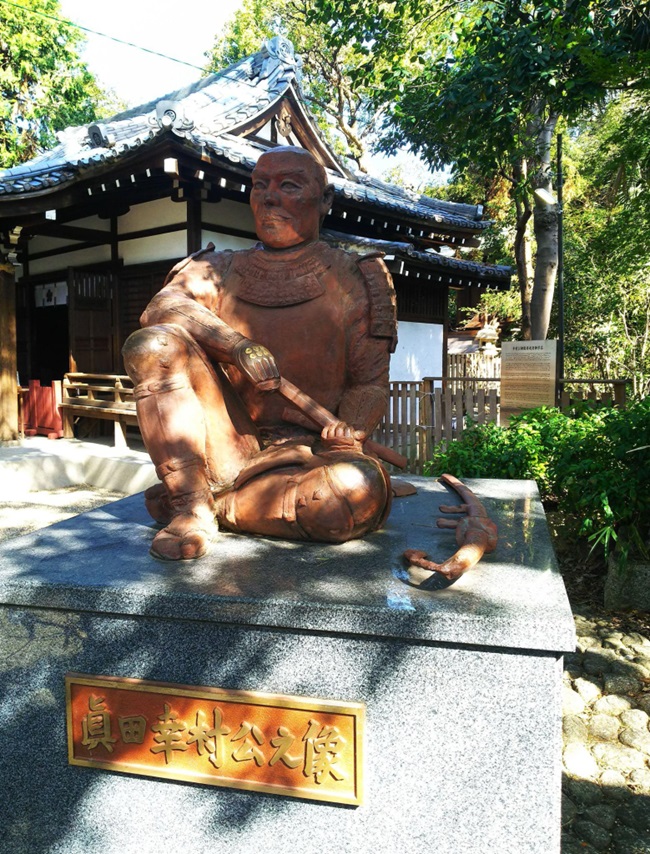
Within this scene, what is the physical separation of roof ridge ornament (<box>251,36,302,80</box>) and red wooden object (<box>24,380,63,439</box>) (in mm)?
5860

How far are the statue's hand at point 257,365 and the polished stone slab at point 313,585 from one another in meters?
0.64

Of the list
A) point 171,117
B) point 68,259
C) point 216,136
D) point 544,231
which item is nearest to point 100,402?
point 68,259

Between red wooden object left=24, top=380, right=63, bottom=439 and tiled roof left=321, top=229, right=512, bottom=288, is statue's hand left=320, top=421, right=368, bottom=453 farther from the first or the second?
red wooden object left=24, top=380, right=63, bottom=439

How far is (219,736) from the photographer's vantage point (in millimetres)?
1956

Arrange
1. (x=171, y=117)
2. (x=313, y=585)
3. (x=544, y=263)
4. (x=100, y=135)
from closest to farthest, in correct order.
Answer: (x=313, y=585) → (x=171, y=117) → (x=100, y=135) → (x=544, y=263)

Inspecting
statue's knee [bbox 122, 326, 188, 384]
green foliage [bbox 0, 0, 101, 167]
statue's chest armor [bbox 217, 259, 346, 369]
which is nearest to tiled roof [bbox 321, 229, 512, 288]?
statue's chest armor [bbox 217, 259, 346, 369]

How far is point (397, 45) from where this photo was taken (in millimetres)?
8672

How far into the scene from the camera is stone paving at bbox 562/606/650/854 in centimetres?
234

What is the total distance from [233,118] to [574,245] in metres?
9.75

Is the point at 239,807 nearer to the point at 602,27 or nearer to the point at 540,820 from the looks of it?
the point at 540,820

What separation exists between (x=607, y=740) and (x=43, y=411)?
936cm

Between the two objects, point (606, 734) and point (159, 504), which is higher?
point (159, 504)

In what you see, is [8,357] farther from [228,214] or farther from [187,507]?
[187,507]

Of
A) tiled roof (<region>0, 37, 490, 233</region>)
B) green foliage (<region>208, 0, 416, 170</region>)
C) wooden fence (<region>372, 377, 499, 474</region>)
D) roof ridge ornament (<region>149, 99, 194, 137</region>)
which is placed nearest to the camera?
roof ridge ornament (<region>149, 99, 194, 137</region>)
